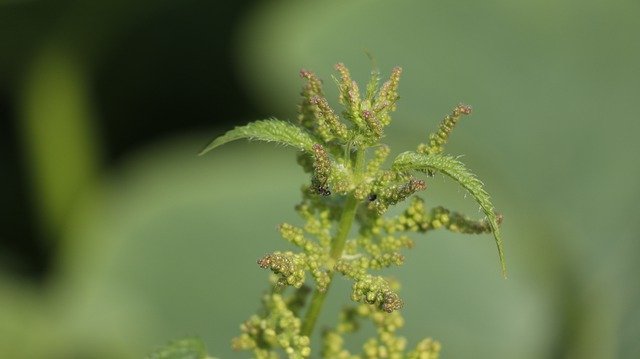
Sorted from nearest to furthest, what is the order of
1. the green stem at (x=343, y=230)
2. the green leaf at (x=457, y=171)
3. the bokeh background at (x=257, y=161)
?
the green leaf at (x=457, y=171), the green stem at (x=343, y=230), the bokeh background at (x=257, y=161)

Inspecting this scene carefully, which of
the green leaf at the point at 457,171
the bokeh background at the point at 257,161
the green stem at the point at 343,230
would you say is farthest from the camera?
the bokeh background at the point at 257,161

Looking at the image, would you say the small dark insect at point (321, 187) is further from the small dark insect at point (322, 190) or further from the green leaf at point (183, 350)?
the green leaf at point (183, 350)

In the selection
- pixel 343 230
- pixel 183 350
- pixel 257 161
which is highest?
pixel 257 161

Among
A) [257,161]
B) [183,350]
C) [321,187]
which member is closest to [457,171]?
[321,187]

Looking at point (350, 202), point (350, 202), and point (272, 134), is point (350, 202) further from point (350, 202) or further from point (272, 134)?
point (272, 134)

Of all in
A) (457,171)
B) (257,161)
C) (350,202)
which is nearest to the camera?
(457,171)

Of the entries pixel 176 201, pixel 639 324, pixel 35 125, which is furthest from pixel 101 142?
pixel 639 324

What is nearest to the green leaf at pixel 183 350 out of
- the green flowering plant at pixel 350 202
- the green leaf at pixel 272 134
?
the green flowering plant at pixel 350 202

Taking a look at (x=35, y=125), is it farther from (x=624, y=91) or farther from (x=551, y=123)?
(x=624, y=91)

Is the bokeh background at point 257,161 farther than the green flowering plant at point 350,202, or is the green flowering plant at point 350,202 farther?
the bokeh background at point 257,161
